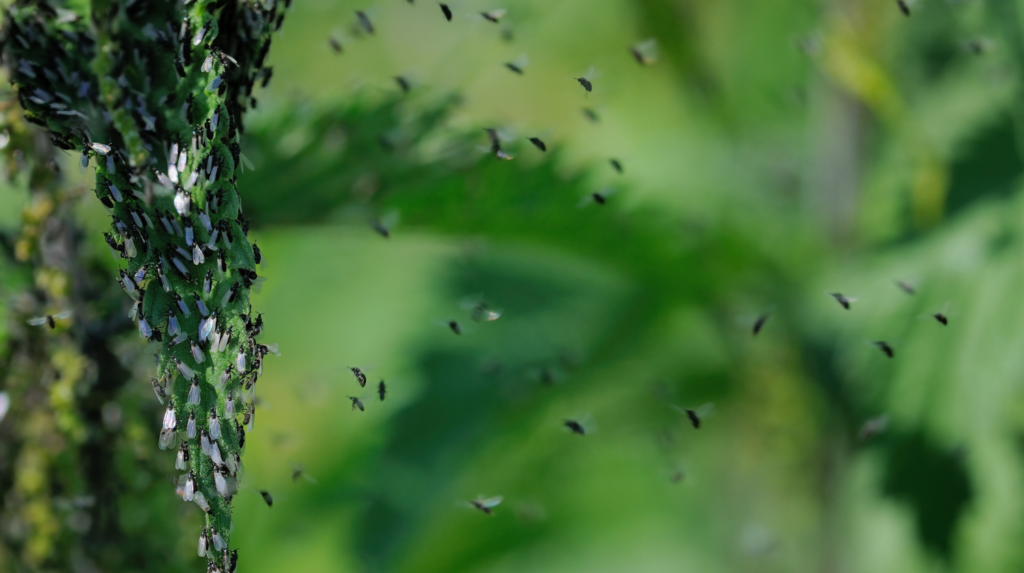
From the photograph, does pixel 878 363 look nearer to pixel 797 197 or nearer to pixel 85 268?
pixel 797 197

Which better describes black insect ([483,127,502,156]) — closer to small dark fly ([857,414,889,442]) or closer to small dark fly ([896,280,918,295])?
small dark fly ([896,280,918,295])

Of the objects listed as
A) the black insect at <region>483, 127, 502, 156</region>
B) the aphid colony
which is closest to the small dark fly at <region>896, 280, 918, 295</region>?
the black insect at <region>483, 127, 502, 156</region>

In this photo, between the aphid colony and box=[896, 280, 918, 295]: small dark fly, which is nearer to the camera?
the aphid colony

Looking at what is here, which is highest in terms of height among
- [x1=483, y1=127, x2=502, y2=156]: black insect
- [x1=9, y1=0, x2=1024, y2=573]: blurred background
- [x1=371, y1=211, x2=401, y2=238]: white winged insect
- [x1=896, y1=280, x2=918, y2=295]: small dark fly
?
[x1=483, y1=127, x2=502, y2=156]: black insect

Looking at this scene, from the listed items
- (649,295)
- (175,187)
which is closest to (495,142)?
(175,187)

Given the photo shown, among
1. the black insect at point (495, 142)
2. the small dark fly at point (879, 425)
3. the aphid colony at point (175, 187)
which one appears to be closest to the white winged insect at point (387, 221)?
the black insect at point (495, 142)

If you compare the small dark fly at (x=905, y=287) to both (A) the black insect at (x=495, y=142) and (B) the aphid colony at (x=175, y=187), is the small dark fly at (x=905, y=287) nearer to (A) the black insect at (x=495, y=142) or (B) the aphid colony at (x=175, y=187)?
(A) the black insect at (x=495, y=142)

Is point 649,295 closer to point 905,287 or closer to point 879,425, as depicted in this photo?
point 879,425
